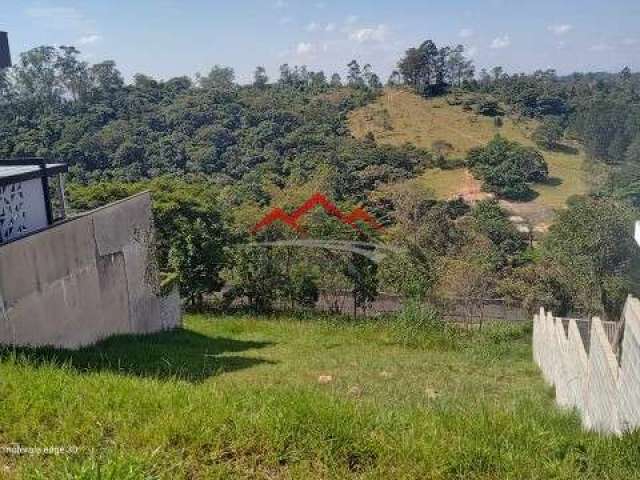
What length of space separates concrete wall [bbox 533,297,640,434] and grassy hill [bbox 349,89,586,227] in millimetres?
33672

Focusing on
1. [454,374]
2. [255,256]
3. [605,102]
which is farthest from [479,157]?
[454,374]

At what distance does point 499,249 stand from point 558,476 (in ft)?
88.6

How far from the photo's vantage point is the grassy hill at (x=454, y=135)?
141 ft

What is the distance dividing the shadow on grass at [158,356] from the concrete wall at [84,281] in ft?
1.53

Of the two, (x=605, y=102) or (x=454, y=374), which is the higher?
(x=605, y=102)

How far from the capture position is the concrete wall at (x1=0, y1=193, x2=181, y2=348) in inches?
273

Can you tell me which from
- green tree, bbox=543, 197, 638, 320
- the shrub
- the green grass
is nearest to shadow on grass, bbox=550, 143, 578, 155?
green tree, bbox=543, 197, 638, 320

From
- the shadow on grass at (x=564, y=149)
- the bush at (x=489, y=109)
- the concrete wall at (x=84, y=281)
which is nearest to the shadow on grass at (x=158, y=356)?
the concrete wall at (x=84, y=281)

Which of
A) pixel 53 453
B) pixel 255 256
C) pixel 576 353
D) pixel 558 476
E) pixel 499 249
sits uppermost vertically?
pixel 53 453

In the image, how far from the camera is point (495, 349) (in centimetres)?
1229

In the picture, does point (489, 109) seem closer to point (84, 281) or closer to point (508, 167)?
point (508, 167)

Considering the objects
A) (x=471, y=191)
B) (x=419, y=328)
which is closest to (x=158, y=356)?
(x=419, y=328)

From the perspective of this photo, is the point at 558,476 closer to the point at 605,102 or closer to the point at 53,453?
the point at 53,453

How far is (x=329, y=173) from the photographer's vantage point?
27500mm
